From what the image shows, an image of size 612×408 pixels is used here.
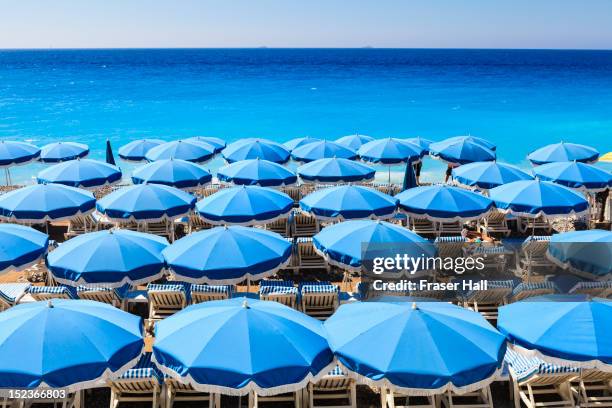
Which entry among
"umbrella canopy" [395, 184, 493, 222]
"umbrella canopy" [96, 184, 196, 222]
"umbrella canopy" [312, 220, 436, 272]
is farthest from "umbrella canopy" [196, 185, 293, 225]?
"umbrella canopy" [395, 184, 493, 222]

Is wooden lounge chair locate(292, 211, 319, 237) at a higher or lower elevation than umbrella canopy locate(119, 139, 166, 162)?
lower

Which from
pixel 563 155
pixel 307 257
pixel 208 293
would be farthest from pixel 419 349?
pixel 563 155

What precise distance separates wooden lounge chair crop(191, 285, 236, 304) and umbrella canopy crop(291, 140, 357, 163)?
725cm

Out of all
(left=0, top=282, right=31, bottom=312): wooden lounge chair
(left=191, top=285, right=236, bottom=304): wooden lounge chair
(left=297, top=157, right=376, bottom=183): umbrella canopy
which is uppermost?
(left=297, top=157, right=376, bottom=183): umbrella canopy

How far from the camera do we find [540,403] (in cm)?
584

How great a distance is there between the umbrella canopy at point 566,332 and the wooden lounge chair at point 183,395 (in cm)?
305

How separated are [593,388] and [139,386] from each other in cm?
496

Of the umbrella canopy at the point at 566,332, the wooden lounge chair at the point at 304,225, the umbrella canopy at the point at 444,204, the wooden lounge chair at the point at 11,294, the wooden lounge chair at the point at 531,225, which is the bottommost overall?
the wooden lounge chair at the point at 531,225

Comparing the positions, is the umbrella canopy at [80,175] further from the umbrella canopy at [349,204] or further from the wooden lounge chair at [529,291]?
the wooden lounge chair at [529,291]

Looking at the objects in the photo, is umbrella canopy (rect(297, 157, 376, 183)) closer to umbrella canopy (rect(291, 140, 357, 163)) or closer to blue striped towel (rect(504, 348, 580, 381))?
umbrella canopy (rect(291, 140, 357, 163))

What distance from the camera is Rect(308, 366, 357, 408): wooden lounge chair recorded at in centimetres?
575

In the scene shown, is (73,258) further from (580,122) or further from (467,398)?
(580,122)

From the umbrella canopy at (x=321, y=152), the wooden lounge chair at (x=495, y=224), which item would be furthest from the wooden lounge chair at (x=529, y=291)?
the umbrella canopy at (x=321, y=152)

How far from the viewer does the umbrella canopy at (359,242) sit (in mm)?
7445
